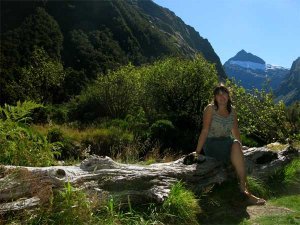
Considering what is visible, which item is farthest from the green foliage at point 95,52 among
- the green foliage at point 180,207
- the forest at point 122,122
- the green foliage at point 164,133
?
the green foliage at point 180,207

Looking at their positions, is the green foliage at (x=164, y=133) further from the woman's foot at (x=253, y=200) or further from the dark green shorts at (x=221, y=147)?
the woman's foot at (x=253, y=200)

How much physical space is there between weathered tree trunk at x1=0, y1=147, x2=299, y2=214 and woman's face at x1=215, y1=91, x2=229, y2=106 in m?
0.97

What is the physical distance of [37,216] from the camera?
5.11 m

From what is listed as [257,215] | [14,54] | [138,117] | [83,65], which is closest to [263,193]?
[257,215]

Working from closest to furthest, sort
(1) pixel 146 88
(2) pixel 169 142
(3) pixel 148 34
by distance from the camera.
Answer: (2) pixel 169 142
(1) pixel 146 88
(3) pixel 148 34

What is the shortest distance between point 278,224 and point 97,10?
10854 cm

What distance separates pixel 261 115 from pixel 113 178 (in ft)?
49.7

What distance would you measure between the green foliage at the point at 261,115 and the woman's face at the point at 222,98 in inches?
432

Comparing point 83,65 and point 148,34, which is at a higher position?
point 148,34

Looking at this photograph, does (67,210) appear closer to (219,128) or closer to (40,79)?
(219,128)

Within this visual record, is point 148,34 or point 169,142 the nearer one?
point 169,142

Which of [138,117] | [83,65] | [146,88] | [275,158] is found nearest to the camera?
[275,158]

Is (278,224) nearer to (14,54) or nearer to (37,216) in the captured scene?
(37,216)

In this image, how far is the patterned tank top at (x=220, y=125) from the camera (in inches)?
310
